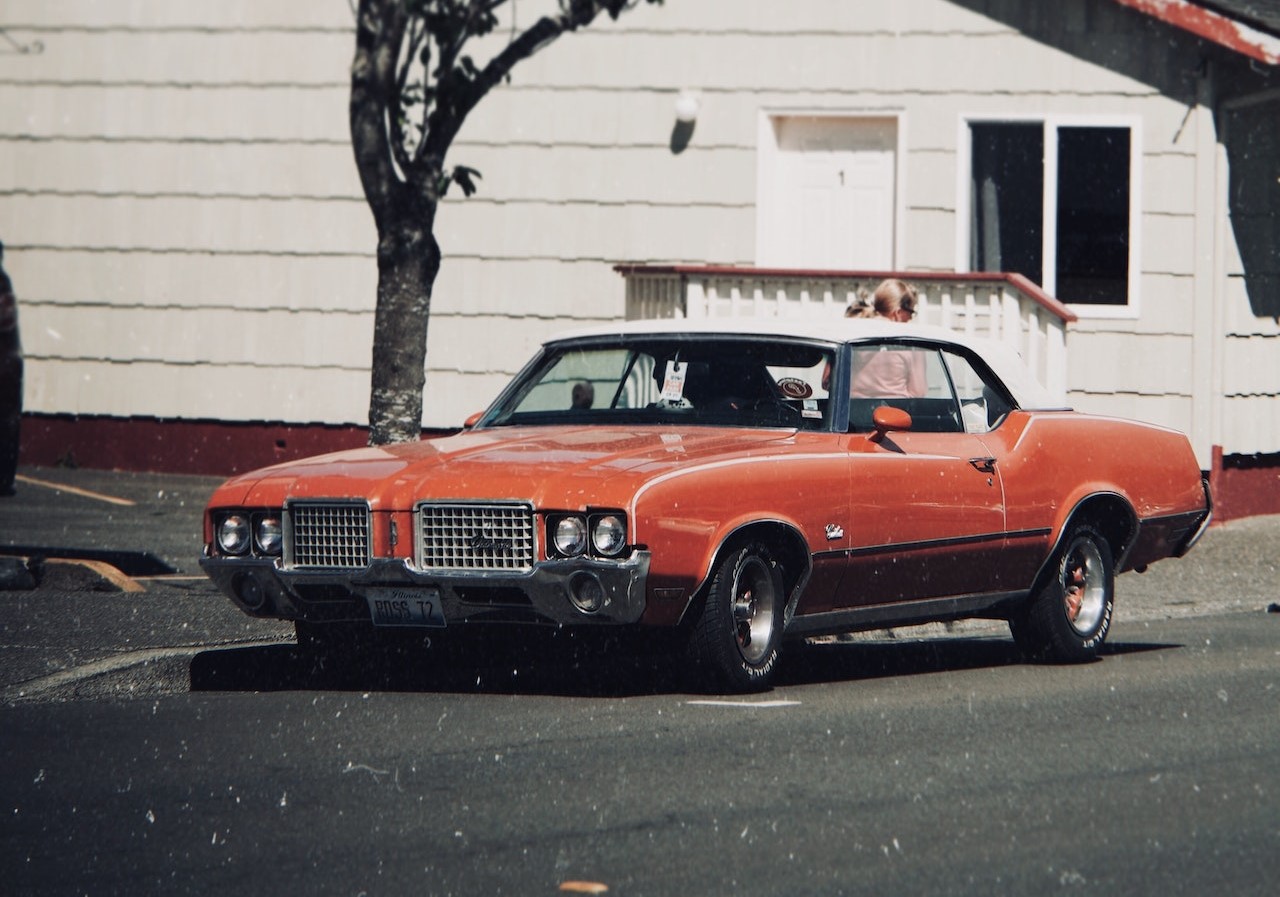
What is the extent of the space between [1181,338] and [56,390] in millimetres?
8848

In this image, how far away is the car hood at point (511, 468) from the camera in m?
7.93

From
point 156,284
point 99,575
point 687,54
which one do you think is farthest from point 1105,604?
point 156,284

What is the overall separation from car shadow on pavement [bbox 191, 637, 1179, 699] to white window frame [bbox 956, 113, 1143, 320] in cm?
688

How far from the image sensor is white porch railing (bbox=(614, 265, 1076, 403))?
1484 cm

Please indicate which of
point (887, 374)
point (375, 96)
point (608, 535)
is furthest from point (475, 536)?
point (375, 96)

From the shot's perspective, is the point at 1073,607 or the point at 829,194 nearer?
the point at 1073,607

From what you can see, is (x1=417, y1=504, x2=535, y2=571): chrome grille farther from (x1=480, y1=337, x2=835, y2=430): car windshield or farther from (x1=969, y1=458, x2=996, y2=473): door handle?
(x1=969, y1=458, x2=996, y2=473): door handle

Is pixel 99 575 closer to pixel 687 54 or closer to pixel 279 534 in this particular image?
pixel 279 534

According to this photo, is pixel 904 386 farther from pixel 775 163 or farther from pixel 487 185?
pixel 487 185

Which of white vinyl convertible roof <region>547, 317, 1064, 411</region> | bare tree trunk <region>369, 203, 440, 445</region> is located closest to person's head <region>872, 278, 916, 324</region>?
white vinyl convertible roof <region>547, 317, 1064, 411</region>

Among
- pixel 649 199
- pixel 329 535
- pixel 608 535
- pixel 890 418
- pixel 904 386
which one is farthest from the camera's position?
pixel 649 199

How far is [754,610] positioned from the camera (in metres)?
8.44

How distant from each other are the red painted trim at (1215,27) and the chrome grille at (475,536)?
908cm

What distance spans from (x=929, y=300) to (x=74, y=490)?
21.1 ft
